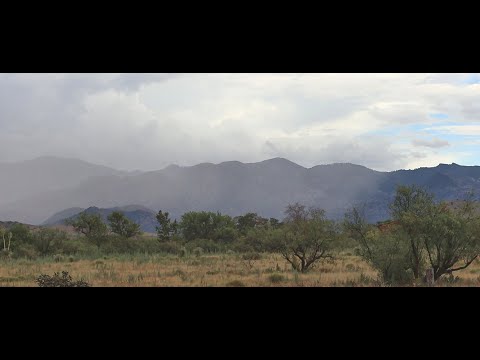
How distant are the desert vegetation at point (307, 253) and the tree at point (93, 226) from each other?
13cm

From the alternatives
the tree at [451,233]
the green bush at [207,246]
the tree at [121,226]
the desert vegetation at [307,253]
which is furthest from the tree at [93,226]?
the tree at [451,233]

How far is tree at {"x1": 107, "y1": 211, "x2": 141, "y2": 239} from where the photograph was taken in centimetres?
3266

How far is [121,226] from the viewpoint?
108ft

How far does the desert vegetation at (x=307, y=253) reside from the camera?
1255 centimetres

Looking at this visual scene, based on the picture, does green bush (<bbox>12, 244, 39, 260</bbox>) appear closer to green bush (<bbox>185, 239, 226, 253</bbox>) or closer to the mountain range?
green bush (<bbox>185, 239, 226, 253</bbox>)

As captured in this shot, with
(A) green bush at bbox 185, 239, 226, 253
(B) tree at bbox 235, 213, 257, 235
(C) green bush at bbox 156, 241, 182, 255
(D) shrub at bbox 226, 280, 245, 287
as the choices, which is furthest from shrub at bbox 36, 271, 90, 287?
(B) tree at bbox 235, 213, 257, 235

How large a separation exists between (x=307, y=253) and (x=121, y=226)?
1681cm

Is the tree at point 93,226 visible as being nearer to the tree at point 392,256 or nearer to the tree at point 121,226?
the tree at point 121,226

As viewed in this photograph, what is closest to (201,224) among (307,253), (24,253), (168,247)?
(168,247)

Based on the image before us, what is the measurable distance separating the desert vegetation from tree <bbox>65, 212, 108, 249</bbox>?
13 cm

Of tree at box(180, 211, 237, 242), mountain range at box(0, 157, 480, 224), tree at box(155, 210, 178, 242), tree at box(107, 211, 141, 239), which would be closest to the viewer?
tree at box(107, 211, 141, 239)
